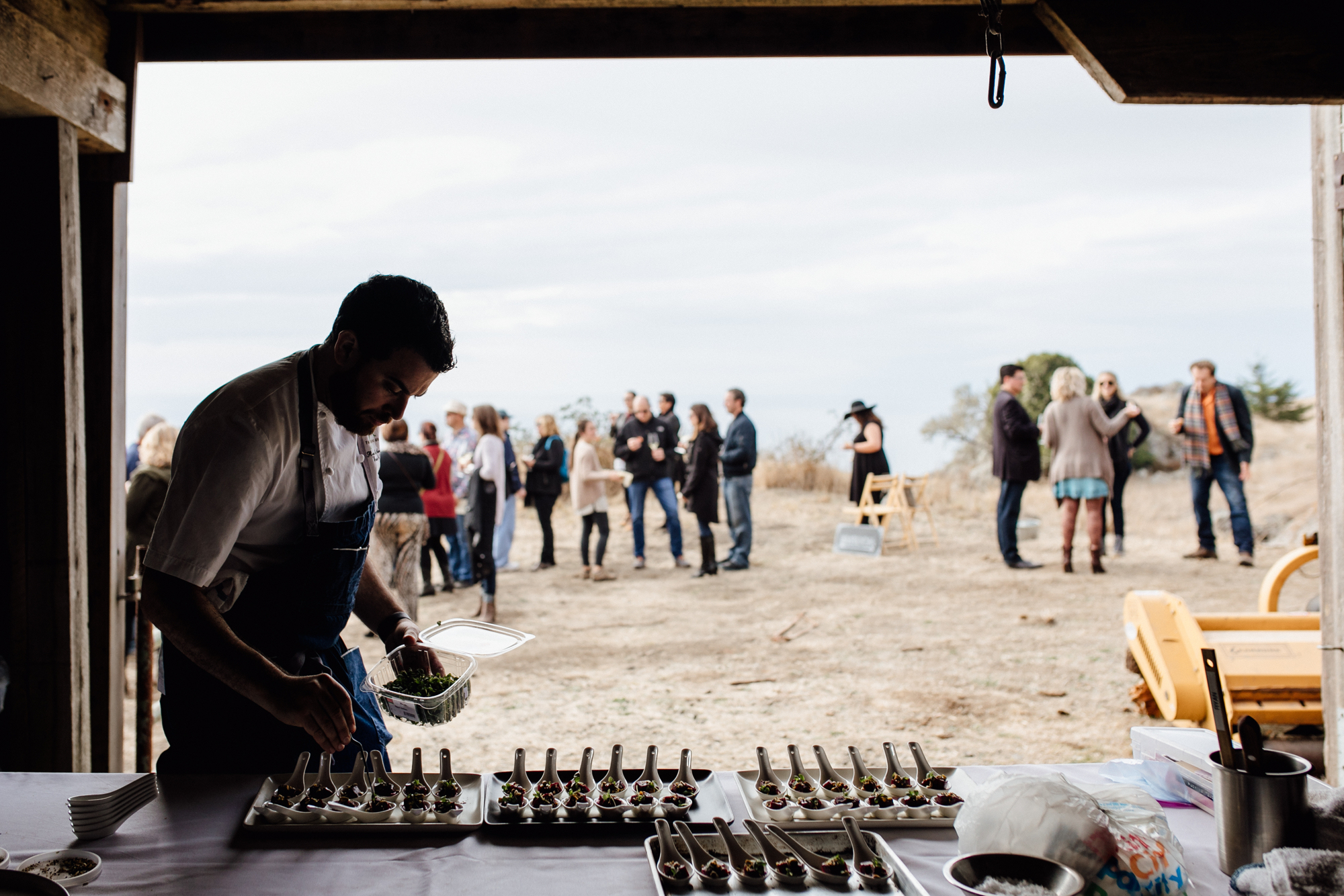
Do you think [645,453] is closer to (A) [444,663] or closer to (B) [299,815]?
(A) [444,663]

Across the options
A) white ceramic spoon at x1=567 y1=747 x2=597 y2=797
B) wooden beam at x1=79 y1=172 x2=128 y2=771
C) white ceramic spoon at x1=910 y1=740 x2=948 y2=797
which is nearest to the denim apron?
white ceramic spoon at x1=567 y1=747 x2=597 y2=797

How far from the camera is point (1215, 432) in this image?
7.33m

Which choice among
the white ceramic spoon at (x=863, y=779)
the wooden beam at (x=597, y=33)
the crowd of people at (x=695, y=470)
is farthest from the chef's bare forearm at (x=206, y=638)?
the crowd of people at (x=695, y=470)

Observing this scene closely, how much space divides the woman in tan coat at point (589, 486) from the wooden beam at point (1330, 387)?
248 inches

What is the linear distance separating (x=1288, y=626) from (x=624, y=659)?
358 cm

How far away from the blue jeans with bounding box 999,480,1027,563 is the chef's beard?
23.0 feet

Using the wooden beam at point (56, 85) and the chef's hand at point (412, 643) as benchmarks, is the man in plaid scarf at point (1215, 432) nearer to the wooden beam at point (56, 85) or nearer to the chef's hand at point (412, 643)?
the chef's hand at point (412, 643)

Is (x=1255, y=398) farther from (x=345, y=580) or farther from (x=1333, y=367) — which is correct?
(x=345, y=580)

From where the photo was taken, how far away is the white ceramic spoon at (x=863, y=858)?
1.25m

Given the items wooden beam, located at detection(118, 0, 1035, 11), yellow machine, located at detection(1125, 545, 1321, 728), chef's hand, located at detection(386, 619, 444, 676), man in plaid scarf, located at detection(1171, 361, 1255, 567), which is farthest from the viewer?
man in plaid scarf, located at detection(1171, 361, 1255, 567)

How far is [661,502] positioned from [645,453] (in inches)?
21.2

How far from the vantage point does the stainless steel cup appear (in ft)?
4.03

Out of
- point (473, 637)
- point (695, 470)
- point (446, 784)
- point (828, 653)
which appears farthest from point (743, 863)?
point (695, 470)

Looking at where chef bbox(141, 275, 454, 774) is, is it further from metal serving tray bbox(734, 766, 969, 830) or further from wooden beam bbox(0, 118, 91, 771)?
wooden beam bbox(0, 118, 91, 771)
